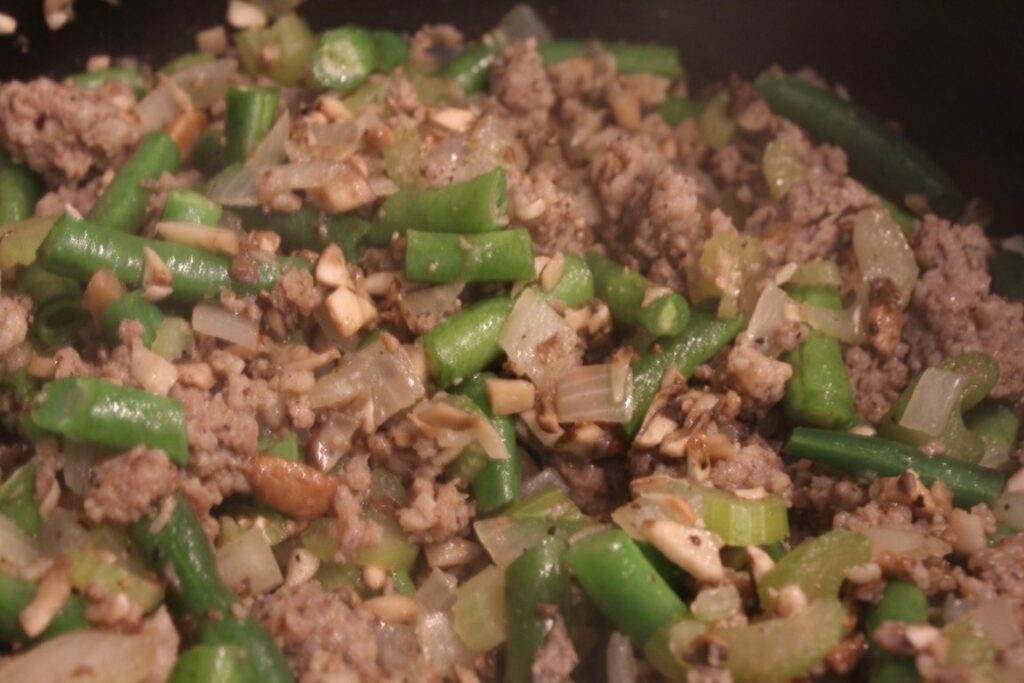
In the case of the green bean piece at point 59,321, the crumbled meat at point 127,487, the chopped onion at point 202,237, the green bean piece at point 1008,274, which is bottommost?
the green bean piece at point 59,321

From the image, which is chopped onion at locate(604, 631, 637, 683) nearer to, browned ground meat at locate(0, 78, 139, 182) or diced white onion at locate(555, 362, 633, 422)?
diced white onion at locate(555, 362, 633, 422)

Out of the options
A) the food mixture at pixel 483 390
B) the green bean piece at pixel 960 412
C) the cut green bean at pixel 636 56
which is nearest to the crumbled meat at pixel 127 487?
the food mixture at pixel 483 390

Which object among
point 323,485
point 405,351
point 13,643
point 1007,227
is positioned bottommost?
point 13,643

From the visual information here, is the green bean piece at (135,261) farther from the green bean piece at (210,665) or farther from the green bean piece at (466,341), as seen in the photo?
the green bean piece at (210,665)

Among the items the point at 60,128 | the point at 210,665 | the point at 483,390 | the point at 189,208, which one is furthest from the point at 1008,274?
the point at 60,128

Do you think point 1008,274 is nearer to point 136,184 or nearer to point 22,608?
point 136,184

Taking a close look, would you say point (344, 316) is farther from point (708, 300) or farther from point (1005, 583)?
point (1005, 583)

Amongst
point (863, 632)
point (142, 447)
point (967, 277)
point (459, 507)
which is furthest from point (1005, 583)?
point (142, 447)
